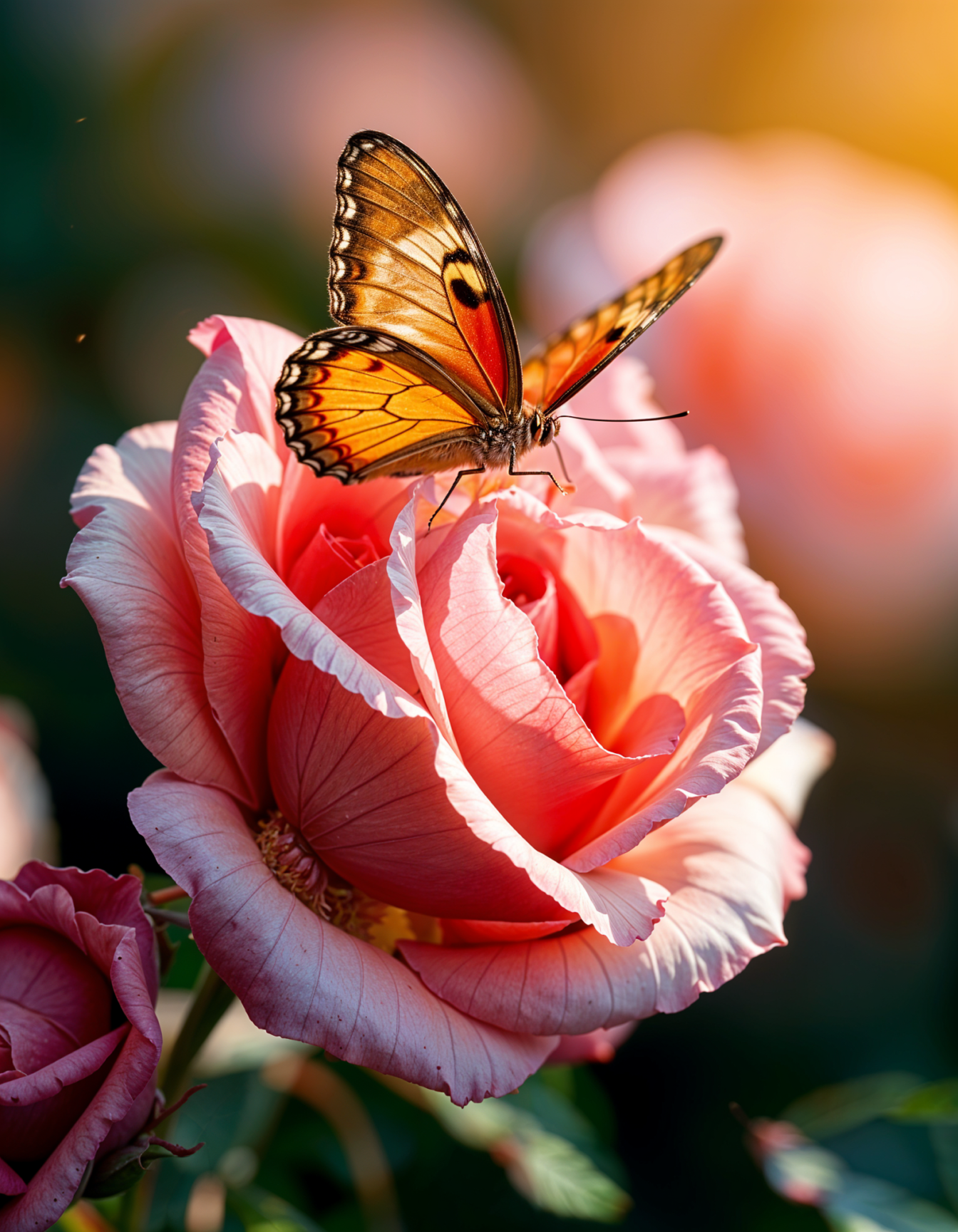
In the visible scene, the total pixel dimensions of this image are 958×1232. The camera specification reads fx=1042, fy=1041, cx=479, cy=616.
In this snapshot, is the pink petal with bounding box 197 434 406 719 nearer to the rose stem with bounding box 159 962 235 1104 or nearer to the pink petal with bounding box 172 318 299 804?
the pink petal with bounding box 172 318 299 804

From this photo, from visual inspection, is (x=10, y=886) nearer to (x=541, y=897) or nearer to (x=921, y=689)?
(x=541, y=897)

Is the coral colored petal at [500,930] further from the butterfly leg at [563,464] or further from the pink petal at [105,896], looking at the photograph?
the butterfly leg at [563,464]

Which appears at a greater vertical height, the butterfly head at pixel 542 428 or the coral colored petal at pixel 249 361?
the coral colored petal at pixel 249 361

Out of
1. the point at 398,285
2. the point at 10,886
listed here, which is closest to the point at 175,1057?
the point at 10,886

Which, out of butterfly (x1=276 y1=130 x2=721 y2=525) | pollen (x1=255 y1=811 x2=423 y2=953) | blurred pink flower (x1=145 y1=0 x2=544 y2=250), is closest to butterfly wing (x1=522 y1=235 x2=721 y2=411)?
butterfly (x1=276 y1=130 x2=721 y2=525)

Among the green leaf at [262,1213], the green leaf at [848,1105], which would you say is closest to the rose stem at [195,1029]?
the green leaf at [262,1213]

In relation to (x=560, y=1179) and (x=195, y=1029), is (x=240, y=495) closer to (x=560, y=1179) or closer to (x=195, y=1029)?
(x=195, y=1029)

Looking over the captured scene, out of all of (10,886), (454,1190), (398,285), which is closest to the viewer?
(10,886)
